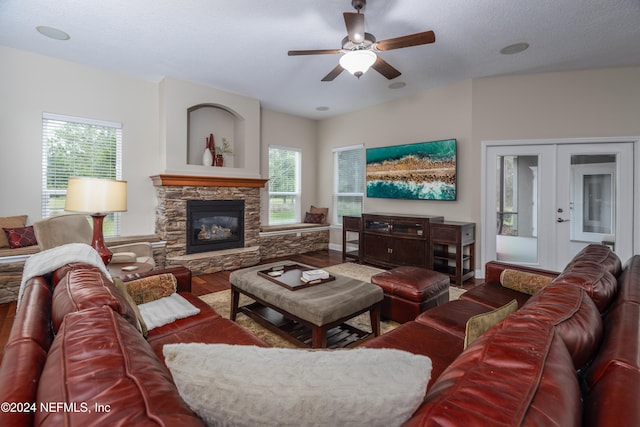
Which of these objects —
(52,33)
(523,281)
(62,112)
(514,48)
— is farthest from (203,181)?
(514,48)

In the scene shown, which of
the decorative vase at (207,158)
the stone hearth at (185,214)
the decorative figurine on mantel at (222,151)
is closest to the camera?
the stone hearth at (185,214)

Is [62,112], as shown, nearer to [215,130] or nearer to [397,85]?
[215,130]

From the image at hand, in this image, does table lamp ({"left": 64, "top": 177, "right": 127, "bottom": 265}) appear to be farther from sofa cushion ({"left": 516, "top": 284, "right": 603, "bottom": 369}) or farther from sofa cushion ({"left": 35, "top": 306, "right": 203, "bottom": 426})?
sofa cushion ({"left": 516, "top": 284, "right": 603, "bottom": 369})

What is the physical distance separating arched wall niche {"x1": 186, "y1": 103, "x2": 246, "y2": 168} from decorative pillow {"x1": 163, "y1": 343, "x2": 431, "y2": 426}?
484 cm

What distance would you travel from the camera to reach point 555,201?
414cm

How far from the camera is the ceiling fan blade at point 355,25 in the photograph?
90.9 inches

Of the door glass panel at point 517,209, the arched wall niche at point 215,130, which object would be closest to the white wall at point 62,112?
the arched wall niche at point 215,130

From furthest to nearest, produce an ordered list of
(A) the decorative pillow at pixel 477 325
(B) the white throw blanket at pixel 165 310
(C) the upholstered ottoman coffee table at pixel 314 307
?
(C) the upholstered ottoman coffee table at pixel 314 307 → (B) the white throw blanket at pixel 165 310 → (A) the decorative pillow at pixel 477 325

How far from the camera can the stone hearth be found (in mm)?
4414

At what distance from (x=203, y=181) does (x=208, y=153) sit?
557 mm

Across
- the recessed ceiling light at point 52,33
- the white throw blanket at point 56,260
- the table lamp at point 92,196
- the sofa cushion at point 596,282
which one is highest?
the recessed ceiling light at point 52,33

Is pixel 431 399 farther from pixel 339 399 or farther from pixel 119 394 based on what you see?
pixel 119 394

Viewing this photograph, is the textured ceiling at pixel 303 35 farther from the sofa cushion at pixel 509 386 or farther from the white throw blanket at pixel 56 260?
the sofa cushion at pixel 509 386

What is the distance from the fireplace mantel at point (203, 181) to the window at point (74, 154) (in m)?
0.66
